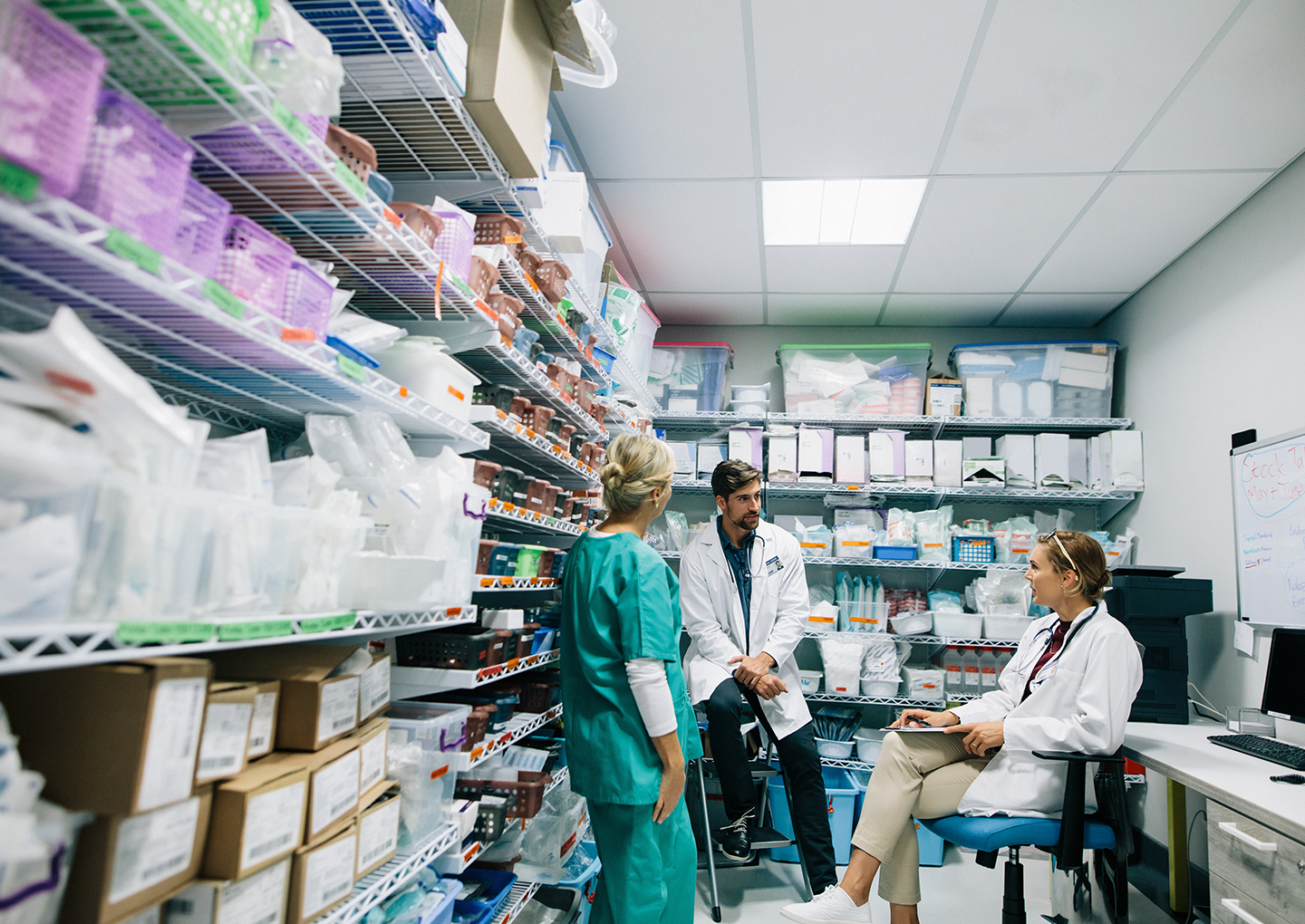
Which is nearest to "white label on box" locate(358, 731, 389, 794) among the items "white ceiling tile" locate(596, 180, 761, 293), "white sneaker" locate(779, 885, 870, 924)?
"white sneaker" locate(779, 885, 870, 924)

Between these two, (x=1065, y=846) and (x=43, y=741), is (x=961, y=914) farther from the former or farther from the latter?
(x=43, y=741)

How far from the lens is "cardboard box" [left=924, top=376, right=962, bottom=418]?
4422mm

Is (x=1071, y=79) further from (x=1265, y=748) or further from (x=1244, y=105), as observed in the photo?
(x=1265, y=748)

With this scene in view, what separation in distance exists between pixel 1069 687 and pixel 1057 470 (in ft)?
7.65

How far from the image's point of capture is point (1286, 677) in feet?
8.52

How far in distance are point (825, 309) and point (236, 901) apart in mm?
4515

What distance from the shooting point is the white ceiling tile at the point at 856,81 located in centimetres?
233

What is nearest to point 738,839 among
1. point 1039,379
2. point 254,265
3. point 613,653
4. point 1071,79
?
point 613,653

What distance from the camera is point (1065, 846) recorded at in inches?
83.2

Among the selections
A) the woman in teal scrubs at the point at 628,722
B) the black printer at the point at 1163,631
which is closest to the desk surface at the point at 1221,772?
the black printer at the point at 1163,631

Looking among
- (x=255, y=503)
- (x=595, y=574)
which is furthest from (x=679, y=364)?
(x=255, y=503)

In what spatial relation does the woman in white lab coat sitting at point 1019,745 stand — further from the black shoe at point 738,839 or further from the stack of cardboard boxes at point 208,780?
the stack of cardboard boxes at point 208,780

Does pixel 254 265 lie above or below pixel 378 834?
above

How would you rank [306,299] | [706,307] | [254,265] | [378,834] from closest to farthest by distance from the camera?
[254,265], [306,299], [378,834], [706,307]
